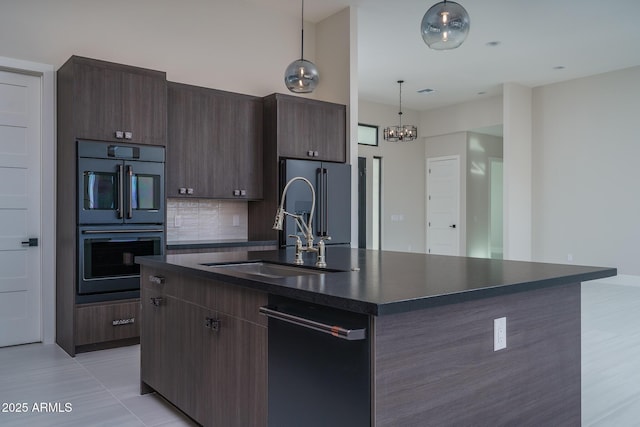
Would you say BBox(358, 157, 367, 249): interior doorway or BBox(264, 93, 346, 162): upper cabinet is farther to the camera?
BBox(358, 157, 367, 249): interior doorway

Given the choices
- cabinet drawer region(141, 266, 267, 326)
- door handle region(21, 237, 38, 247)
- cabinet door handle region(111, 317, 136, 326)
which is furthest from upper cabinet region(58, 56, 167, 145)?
cabinet drawer region(141, 266, 267, 326)

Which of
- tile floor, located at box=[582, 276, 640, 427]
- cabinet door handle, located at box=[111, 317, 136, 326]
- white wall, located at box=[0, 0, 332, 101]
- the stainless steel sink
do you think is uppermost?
white wall, located at box=[0, 0, 332, 101]

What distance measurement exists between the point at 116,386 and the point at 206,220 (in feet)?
7.34

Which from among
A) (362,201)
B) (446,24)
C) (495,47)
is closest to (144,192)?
(446,24)

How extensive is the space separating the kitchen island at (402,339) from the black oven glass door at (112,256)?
1467 mm

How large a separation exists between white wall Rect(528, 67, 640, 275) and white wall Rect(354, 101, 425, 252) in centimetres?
246

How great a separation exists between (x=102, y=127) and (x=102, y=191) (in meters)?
0.51

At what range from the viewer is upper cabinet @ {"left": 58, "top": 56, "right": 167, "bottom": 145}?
381cm

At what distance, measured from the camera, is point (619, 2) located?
524 centimetres

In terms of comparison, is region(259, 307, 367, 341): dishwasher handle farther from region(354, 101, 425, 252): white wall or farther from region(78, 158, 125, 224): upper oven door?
region(354, 101, 425, 252): white wall

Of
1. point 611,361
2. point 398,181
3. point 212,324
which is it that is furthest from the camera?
point 398,181

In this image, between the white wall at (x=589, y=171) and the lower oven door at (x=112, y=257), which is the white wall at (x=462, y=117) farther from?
the lower oven door at (x=112, y=257)

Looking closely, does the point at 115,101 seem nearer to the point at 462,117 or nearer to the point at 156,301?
the point at 156,301

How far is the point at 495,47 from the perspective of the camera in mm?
6590
